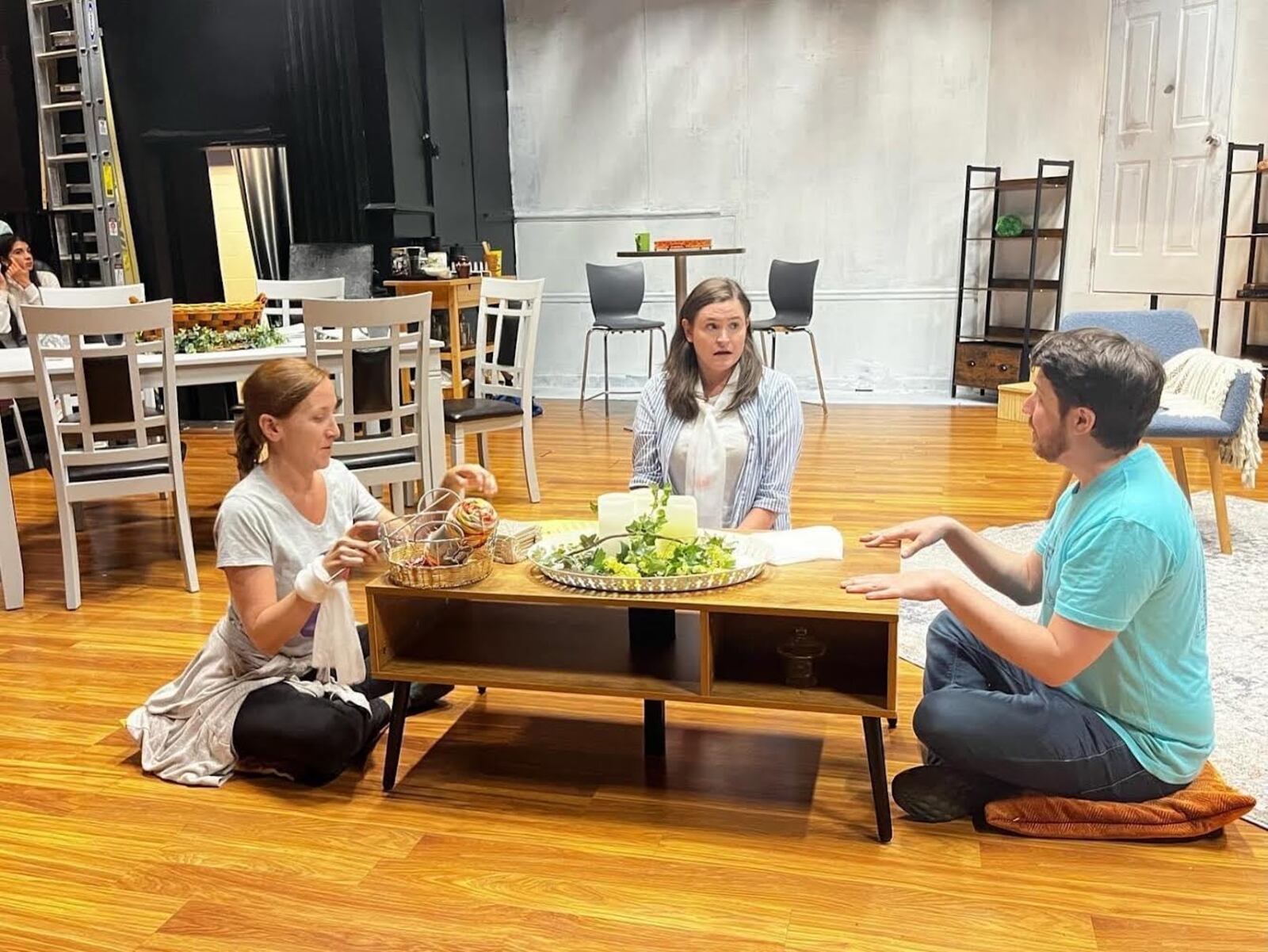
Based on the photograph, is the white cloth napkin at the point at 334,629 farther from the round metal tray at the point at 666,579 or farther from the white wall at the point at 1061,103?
the white wall at the point at 1061,103

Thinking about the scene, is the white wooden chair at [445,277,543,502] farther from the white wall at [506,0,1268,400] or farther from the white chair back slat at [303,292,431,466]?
the white wall at [506,0,1268,400]

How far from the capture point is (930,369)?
25.2 ft

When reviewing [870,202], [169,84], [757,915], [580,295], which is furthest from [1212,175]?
[169,84]

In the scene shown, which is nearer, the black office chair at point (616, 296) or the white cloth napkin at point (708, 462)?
the white cloth napkin at point (708, 462)

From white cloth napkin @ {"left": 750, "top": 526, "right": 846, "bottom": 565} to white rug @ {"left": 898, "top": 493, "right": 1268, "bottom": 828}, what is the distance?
2.62ft

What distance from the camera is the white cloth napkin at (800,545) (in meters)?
2.19

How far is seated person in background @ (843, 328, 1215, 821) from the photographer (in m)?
1.82

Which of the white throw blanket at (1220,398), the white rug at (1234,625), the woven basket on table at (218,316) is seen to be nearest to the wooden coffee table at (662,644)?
the white rug at (1234,625)

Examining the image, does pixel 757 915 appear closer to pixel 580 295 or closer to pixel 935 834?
pixel 935 834

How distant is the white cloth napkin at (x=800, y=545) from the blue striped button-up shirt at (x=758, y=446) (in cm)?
26

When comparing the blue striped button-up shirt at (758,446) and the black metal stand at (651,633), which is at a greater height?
the blue striped button-up shirt at (758,446)

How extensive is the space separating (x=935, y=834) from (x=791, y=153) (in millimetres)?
6232

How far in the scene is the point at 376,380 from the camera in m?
3.81

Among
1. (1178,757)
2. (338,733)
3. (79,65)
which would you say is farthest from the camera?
(79,65)
